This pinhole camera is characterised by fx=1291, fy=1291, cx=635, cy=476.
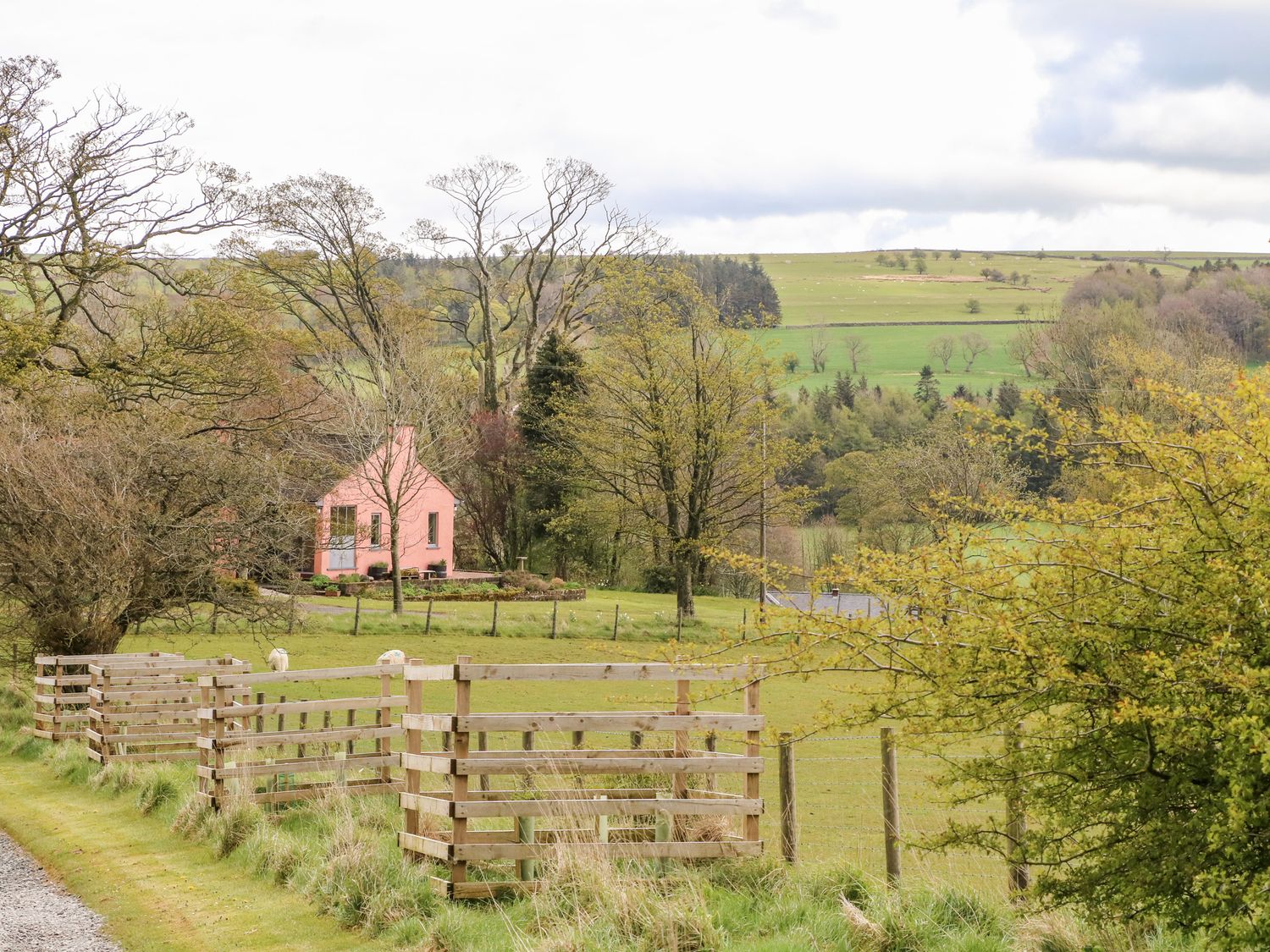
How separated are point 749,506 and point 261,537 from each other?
3575cm

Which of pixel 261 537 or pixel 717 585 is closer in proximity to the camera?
pixel 261 537

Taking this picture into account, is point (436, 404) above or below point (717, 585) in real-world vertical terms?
above

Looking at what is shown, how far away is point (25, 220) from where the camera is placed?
27.9m

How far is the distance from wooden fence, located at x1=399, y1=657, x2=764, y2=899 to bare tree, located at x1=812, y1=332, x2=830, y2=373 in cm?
11203

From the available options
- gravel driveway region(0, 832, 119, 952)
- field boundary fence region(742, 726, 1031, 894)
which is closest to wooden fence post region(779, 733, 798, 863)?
field boundary fence region(742, 726, 1031, 894)

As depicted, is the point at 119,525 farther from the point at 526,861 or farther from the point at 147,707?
the point at 526,861

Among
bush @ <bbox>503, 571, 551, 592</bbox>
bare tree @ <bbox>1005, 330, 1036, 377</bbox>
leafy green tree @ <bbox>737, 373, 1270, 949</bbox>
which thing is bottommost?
bush @ <bbox>503, 571, 551, 592</bbox>

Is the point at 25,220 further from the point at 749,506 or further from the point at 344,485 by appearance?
the point at 749,506

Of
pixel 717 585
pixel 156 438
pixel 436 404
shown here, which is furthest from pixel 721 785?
pixel 717 585

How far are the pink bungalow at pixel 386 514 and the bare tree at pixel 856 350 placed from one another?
74653mm

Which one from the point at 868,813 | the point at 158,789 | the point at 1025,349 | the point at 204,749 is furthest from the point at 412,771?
the point at 1025,349

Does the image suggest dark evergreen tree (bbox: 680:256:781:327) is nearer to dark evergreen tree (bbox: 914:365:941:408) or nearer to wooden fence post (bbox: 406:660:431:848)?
dark evergreen tree (bbox: 914:365:941:408)

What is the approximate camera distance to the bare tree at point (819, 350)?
12438cm

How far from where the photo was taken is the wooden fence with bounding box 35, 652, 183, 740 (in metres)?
18.6
